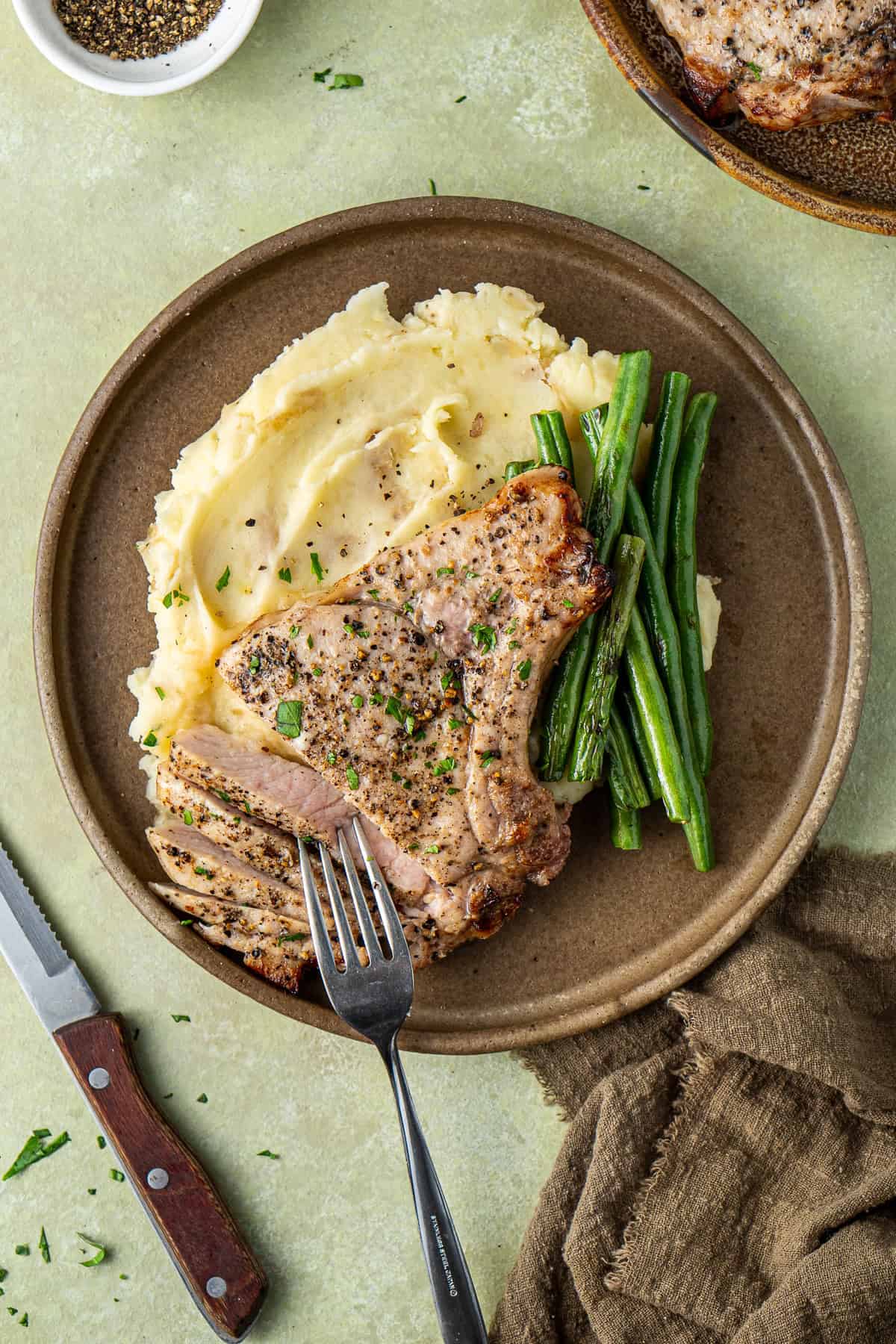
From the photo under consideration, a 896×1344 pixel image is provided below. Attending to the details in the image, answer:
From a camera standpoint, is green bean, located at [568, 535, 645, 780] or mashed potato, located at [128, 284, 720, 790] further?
mashed potato, located at [128, 284, 720, 790]

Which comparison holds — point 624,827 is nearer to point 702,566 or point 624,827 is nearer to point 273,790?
point 702,566

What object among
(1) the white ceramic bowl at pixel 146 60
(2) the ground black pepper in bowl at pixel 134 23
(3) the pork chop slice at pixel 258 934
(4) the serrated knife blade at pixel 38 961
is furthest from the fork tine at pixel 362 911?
(2) the ground black pepper in bowl at pixel 134 23

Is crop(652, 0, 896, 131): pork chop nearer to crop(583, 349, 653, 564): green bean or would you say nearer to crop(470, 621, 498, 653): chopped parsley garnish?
crop(583, 349, 653, 564): green bean

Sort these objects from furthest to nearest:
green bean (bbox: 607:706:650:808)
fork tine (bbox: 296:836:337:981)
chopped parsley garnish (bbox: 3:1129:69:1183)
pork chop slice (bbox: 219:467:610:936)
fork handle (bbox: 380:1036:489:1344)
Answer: chopped parsley garnish (bbox: 3:1129:69:1183), green bean (bbox: 607:706:650:808), fork handle (bbox: 380:1036:489:1344), fork tine (bbox: 296:836:337:981), pork chop slice (bbox: 219:467:610:936)

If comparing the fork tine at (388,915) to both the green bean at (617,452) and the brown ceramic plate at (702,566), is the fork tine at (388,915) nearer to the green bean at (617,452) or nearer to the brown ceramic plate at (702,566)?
the brown ceramic plate at (702,566)

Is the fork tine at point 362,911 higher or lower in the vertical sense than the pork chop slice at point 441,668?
lower

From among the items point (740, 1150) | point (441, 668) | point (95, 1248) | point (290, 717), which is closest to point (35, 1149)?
point (95, 1248)

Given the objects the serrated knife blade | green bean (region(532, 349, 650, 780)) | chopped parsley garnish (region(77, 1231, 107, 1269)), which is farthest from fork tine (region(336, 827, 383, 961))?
chopped parsley garnish (region(77, 1231, 107, 1269))
